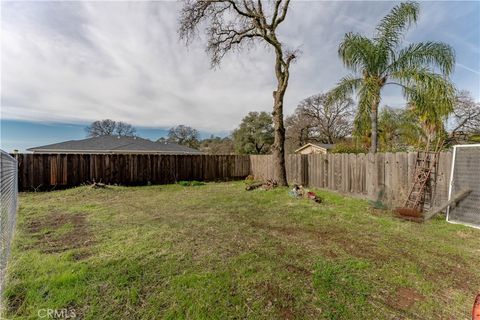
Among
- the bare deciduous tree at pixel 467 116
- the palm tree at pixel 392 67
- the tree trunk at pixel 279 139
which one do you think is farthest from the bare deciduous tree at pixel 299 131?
the palm tree at pixel 392 67

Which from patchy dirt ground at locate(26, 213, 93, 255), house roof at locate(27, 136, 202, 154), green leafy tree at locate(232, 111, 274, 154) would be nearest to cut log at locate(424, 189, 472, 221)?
patchy dirt ground at locate(26, 213, 93, 255)

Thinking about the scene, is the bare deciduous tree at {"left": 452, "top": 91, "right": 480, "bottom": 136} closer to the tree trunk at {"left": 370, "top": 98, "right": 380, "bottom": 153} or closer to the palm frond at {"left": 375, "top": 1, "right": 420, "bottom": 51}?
the palm frond at {"left": 375, "top": 1, "right": 420, "bottom": 51}

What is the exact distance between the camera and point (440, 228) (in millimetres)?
4629

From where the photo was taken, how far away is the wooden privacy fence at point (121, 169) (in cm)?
954

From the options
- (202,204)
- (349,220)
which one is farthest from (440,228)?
(202,204)

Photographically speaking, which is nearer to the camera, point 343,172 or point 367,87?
point 367,87

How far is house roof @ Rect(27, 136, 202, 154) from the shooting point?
16.2 m

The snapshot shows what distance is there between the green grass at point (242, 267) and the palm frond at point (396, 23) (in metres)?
5.40

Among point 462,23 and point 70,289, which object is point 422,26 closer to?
point 462,23

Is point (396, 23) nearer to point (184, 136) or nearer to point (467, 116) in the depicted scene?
point (467, 116)

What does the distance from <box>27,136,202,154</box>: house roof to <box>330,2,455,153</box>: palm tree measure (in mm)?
14364

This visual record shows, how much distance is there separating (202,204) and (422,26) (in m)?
8.93

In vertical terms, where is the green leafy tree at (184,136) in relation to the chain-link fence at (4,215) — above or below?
above

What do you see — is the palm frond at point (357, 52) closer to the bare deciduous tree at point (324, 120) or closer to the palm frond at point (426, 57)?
the palm frond at point (426, 57)
